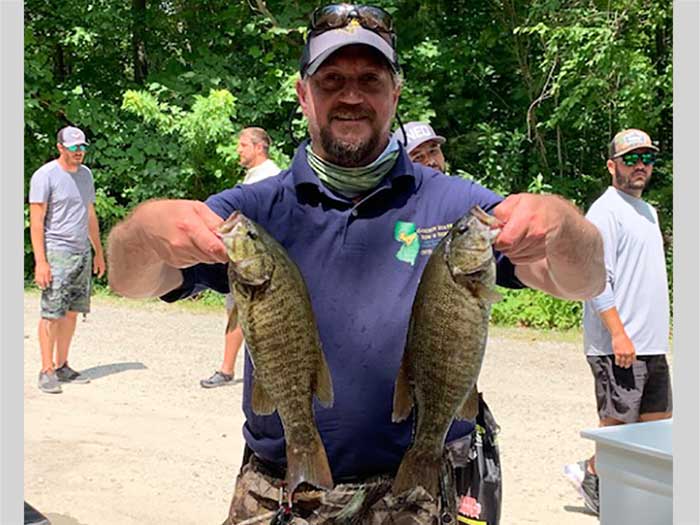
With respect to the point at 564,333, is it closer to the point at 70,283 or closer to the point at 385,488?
the point at 70,283

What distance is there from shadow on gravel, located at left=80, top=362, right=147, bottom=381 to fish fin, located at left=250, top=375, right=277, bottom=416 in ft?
21.7

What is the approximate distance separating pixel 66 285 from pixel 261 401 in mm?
6315

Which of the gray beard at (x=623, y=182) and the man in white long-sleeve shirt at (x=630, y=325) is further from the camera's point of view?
the gray beard at (x=623, y=182)

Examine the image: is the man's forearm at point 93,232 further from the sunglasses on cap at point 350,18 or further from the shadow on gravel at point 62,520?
the sunglasses on cap at point 350,18

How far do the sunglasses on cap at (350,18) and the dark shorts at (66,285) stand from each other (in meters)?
5.95

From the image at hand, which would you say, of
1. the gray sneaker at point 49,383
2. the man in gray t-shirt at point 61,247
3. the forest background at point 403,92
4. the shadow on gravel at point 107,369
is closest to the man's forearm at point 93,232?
the man in gray t-shirt at point 61,247

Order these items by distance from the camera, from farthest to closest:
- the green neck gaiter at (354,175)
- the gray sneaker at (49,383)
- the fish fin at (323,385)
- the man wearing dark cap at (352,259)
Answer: the gray sneaker at (49,383), the green neck gaiter at (354,175), the man wearing dark cap at (352,259), the fish fin at (323,385)

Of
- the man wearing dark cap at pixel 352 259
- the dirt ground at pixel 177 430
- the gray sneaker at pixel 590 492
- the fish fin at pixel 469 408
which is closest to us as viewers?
the fish fin at pixel 469 408

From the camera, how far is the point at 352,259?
8.65 ft

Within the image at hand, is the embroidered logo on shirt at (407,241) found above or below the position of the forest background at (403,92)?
below

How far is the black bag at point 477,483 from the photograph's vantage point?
2906 mm

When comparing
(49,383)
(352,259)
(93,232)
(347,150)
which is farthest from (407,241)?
(93,232)

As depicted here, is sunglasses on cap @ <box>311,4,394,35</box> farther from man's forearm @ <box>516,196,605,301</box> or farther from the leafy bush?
the leafy bush

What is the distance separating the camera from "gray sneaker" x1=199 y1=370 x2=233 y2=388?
8250 mm
